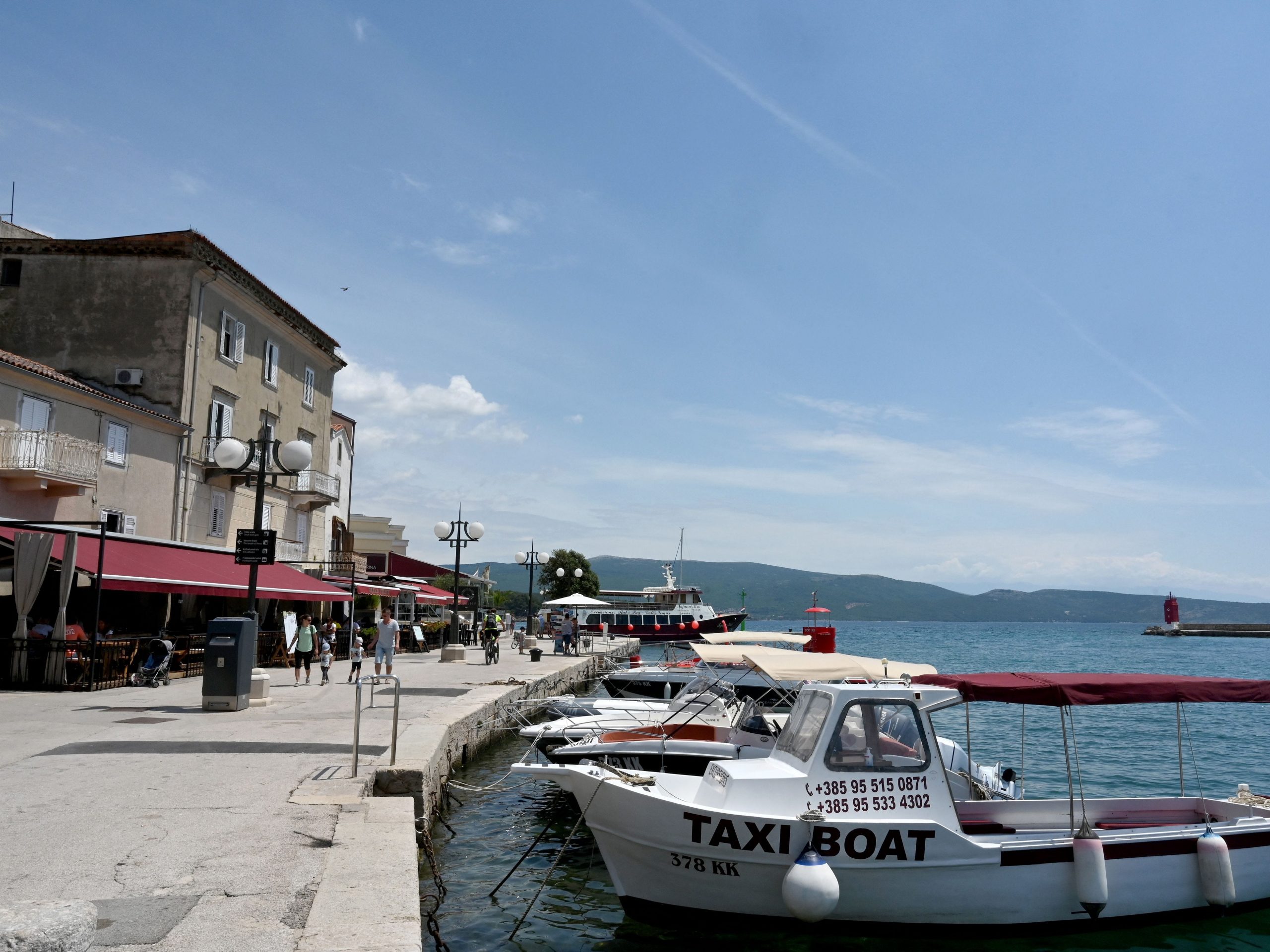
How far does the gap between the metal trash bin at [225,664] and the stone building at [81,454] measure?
9.07 m

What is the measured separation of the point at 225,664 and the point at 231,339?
17.7 metres

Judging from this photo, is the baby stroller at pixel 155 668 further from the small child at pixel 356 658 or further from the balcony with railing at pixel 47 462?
the balcony with railing at pixel 47 462

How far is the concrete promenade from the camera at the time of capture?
5816 mm

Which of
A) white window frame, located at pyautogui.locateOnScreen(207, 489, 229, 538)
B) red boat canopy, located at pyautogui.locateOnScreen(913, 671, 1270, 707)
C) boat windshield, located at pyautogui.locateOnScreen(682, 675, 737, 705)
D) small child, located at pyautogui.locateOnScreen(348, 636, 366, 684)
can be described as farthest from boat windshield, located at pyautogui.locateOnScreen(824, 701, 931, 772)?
white window frame, located at pyautogui.locateOnScreen(207, 489, 229, 538)

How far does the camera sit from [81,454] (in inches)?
915

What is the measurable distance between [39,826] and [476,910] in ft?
12.9

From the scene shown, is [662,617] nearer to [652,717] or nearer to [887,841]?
[652,717]

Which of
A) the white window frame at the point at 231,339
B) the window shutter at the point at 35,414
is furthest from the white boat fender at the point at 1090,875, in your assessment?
the white window frame at the point at 231,339

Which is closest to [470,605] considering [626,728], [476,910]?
[626,728]

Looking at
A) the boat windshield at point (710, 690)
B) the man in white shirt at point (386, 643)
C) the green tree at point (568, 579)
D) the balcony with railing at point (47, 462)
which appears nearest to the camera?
the boat windshield at point (710, 690)

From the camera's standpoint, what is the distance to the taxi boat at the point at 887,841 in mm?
8453

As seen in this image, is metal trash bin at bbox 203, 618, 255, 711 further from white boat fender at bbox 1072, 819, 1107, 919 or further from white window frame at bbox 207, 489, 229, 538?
white window frame at bbox 207, 489, 229, 538

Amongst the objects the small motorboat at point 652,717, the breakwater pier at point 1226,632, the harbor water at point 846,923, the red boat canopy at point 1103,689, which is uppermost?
the red boat canopy at point 1103,689

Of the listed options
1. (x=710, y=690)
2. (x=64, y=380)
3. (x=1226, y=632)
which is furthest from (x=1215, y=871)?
(x=1226, y=632)
